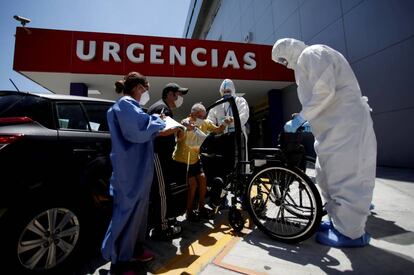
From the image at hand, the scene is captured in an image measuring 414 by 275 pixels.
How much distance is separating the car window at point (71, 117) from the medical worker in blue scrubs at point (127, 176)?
666mm

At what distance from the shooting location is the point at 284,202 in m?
2.32

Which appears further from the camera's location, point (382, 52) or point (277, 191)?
point (382, 52)

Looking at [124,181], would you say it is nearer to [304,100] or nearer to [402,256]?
[304,100]

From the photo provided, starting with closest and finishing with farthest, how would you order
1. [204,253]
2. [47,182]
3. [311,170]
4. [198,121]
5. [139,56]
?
[47,182], [204,253], [198,121], [311,170], [139,56]

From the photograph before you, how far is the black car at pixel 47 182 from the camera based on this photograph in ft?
5.39

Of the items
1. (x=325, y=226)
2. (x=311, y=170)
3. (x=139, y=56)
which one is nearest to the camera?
(x=325, y=226)

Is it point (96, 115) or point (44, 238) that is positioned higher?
point (96, 115)

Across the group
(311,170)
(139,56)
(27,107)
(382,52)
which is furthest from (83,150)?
(382,52)

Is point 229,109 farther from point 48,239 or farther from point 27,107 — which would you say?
point 48,239

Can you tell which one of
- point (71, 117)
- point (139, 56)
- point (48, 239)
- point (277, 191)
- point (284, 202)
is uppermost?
point (139, 56)

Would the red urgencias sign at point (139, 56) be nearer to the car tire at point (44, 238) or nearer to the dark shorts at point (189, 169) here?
the dark shorts at point (189, 169)

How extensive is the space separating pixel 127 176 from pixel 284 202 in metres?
1.54

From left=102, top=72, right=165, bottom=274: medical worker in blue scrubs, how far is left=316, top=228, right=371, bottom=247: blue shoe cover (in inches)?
63.1

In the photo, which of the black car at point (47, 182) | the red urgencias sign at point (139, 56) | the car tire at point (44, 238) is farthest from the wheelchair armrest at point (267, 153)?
the red urgencias sign at point (139, 56)
